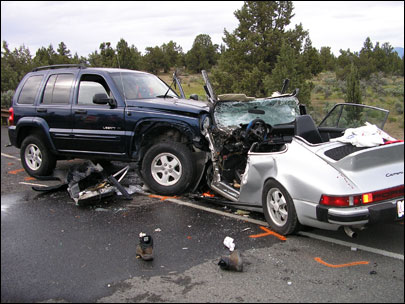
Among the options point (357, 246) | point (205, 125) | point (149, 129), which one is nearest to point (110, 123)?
point (149, 129)

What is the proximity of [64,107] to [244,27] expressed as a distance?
13918 mm

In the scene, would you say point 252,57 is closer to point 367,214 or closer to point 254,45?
point 254,45

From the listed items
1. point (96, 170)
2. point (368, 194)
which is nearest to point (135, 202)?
point (96, 170)

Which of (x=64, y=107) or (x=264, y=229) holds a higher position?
(x=64, y=107)

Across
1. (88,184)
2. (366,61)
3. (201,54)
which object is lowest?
(88,184)

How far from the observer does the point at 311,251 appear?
4.36m

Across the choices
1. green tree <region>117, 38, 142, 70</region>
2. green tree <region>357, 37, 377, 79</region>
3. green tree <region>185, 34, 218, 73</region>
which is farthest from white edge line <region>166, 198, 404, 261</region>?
green tree <region>185, 34, 218, 73</region>

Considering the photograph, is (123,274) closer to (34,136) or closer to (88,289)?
(88,289)

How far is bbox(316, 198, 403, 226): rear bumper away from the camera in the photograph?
399 cm

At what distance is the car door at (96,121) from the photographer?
22.8 ft

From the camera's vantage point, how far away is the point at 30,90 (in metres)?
8.02

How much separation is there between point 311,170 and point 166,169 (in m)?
2.93

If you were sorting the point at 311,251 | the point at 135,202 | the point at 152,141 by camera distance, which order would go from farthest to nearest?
1. the point at 152,141
2. the point at 135,202
3. the point at 311,251

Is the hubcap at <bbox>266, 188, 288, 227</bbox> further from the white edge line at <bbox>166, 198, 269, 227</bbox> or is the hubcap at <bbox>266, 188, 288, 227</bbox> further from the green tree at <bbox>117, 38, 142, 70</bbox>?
the green tree at <bbox>117, 38, 142, 70</bbox>
